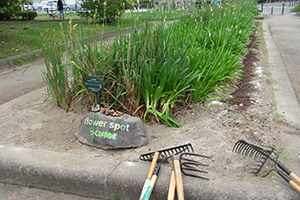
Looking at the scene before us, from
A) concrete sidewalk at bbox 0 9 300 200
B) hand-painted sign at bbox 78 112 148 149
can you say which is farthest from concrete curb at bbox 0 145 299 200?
hand-painted sign at bbox 78 112 148 149

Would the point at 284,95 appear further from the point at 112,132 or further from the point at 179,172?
the point at 112,132

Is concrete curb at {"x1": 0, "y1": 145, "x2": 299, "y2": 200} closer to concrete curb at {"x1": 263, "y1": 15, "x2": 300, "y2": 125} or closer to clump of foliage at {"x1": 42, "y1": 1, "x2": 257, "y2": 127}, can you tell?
clump of foliage at {"x1": 42, "y1": 1, "x2": 257, "y2": 127}

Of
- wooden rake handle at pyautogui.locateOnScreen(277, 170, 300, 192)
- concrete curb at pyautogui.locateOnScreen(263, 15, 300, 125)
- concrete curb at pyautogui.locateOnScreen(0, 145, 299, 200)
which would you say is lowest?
concrete curb at pyautogui.locateOnScreen(0, 145, 299, 200)

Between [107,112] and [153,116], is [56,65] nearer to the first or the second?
[107,112]

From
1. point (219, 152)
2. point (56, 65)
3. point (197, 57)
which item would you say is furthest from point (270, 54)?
point (56, 65)

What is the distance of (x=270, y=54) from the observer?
5.41m

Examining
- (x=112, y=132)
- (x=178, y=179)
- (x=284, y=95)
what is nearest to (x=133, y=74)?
(x=112, y=132)

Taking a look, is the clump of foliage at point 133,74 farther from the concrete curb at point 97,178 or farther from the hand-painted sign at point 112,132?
the concrete curb at point 97,178

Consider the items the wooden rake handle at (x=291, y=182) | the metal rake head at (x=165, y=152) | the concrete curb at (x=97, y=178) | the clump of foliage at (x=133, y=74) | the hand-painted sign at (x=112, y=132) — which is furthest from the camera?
the clump of foliage at (x=133, y=74)

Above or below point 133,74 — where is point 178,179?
below

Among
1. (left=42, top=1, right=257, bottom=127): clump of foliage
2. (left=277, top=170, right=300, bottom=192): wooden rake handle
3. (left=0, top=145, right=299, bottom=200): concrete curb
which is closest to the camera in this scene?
(left=277, top=170, right=300, bottom=192): wooden rake handle

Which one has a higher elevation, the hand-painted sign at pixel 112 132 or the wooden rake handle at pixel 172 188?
the hand-painted sign at pixel 112 132

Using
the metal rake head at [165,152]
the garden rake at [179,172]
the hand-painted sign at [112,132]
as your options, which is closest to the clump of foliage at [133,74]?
the hand-painted sign at [112,132]

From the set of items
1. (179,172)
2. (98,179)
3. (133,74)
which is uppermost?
(133,74)
